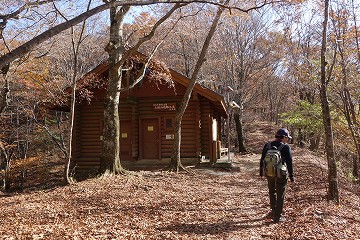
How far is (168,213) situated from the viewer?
6766 millimetres

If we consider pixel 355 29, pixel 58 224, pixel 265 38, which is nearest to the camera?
pixel 58 224

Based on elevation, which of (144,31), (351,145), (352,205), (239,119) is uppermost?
(144,31)

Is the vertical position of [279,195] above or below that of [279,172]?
below

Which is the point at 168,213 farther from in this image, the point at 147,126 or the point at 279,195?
the point at 147,126

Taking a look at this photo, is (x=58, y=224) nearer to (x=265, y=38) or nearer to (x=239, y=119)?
(x=239, y=119)

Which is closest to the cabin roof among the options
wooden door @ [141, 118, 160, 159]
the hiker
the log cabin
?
the log cabin

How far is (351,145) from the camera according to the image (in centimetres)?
1527

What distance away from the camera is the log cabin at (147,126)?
16.4m

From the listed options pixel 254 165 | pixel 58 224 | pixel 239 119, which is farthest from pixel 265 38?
pixel 58 224

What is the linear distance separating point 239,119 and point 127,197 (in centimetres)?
1844

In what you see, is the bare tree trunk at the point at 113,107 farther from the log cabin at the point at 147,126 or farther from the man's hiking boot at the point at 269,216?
the man's hiking boot at the point at 269,216

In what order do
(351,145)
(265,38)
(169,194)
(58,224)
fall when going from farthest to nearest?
(265,38) < (351,145) < (169,194) < (58,224)

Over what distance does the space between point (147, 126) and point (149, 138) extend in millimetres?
668

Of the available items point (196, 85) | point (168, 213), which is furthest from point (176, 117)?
point (168, 213)
